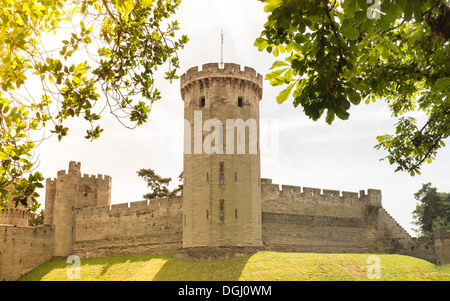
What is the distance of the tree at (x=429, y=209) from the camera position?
44.5 meters

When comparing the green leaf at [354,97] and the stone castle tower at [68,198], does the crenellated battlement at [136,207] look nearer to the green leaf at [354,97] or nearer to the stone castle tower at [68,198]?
the stone castle tower at [68,198]

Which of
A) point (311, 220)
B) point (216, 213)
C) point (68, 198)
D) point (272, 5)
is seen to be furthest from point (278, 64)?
point (68, 198)

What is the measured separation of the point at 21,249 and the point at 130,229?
880 centimetres

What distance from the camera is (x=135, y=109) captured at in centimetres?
754

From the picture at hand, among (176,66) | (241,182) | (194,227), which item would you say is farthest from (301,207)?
(176,66)

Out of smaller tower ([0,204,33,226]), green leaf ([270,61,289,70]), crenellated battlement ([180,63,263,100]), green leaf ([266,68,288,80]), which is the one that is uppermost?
crenellated battlement ([180,63,263,100])

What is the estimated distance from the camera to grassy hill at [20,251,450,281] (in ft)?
70.4

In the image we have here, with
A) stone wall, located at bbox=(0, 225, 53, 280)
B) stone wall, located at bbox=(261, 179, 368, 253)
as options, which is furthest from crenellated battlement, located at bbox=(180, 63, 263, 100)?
stone wall, located at bbox=(0, 225, 53, 280)

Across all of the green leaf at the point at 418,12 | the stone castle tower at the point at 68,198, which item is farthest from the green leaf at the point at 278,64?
the stone castle tower at the point at 68,198

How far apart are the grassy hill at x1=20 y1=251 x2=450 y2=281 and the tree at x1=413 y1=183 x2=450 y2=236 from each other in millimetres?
21780

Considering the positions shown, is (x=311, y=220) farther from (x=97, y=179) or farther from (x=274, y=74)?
(x=274, y=74)

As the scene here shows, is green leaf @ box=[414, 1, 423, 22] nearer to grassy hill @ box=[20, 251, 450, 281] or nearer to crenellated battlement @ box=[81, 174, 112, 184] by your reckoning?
grassy hill @ box=[20, 251, 450, 281]
